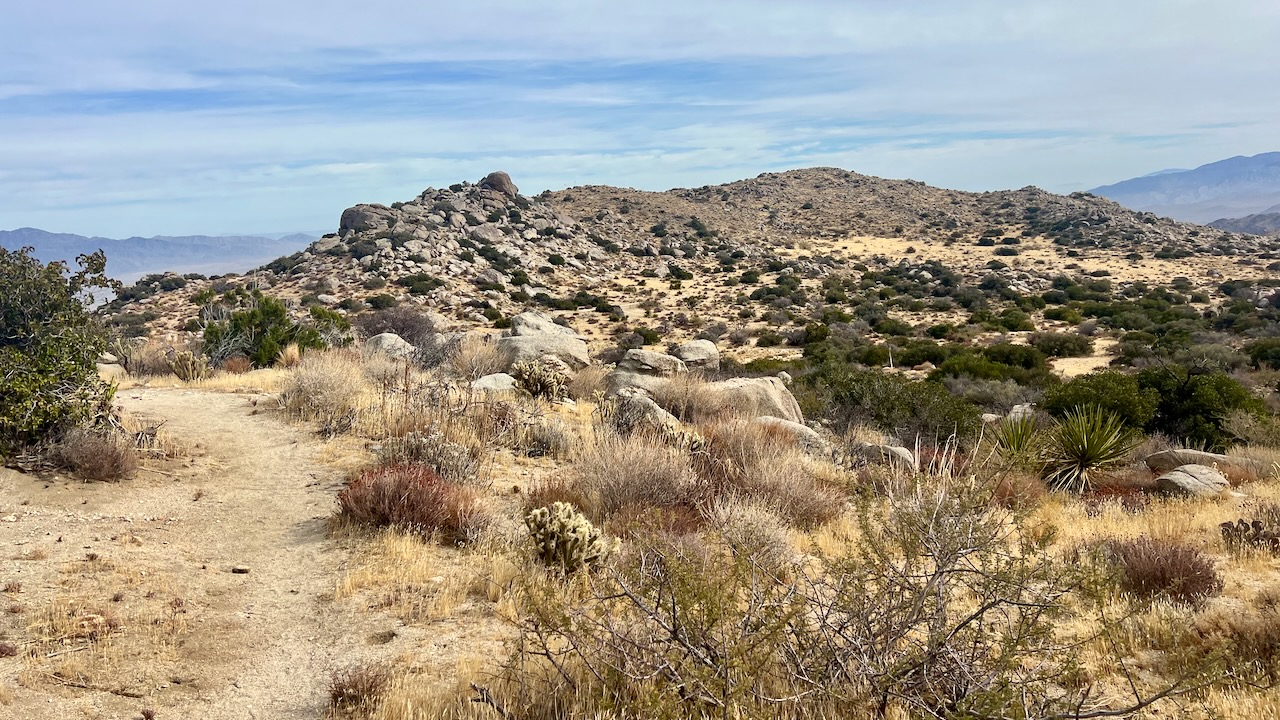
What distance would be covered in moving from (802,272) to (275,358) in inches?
1570

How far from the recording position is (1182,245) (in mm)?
60375

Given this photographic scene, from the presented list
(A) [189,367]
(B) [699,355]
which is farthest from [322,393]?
(B) [699,355]

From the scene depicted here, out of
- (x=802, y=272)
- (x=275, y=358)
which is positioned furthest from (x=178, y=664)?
(x=802, y=272)

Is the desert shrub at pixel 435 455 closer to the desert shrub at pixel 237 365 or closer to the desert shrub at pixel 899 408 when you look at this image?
the desert shrub at pixel 899 408

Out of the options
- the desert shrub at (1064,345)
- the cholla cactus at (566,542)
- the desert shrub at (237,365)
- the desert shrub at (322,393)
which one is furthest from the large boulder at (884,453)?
the desert shrub at (1064,345)

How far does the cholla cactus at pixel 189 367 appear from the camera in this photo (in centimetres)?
1483

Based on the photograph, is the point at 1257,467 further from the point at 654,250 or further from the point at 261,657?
the point at 654,250

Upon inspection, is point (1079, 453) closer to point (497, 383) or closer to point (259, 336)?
point (497, 383)

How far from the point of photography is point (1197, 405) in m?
12.6

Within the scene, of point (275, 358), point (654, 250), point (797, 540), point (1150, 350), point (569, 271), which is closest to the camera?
point (797, 540)

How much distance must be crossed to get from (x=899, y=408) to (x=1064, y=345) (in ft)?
56.9

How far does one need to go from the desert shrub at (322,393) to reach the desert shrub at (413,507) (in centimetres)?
396

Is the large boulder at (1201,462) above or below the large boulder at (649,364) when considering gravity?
below

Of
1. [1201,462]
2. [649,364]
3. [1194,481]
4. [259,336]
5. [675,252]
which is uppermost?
[675,252]
